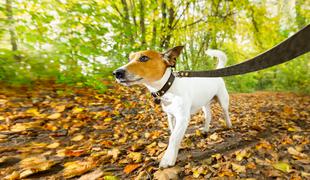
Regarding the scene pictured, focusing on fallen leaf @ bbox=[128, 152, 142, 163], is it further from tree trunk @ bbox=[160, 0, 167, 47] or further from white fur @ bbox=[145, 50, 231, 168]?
tree trunk @ bbox=[160, 0, 167, 47]

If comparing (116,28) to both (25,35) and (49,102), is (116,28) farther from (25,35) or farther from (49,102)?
(49,102)

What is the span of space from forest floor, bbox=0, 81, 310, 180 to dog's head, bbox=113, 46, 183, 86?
2.81 ft

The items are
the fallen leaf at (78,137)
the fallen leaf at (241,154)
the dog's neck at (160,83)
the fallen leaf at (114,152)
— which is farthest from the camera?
the fallen leaf at (78,137)

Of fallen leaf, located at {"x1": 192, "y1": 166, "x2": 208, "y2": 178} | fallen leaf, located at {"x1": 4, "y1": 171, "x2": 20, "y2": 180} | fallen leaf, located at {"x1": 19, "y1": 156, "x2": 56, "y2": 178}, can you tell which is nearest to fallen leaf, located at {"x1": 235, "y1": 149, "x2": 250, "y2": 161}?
fallen leaf, located at {"x1": 192, "y1": 166, "x2": 208, "y2": 178}

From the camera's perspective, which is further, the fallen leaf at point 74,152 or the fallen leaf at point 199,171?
the fallen leaf at point 74,152

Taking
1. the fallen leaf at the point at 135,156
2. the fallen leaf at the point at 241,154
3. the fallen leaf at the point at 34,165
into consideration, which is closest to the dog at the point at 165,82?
the fallen leaf at the point at 135,156

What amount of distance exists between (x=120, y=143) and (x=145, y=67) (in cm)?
117

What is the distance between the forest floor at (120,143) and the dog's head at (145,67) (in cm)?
86

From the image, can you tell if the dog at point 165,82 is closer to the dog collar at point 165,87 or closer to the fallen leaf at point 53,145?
the dog collar at point 165,87

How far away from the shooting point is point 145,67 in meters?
1.74

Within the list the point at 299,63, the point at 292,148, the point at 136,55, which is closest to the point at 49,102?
the point at 136,55

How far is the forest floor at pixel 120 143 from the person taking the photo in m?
1.73

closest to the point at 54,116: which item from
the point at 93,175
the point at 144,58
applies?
the point at 93,175

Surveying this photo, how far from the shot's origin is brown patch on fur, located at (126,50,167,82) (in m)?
1.71
